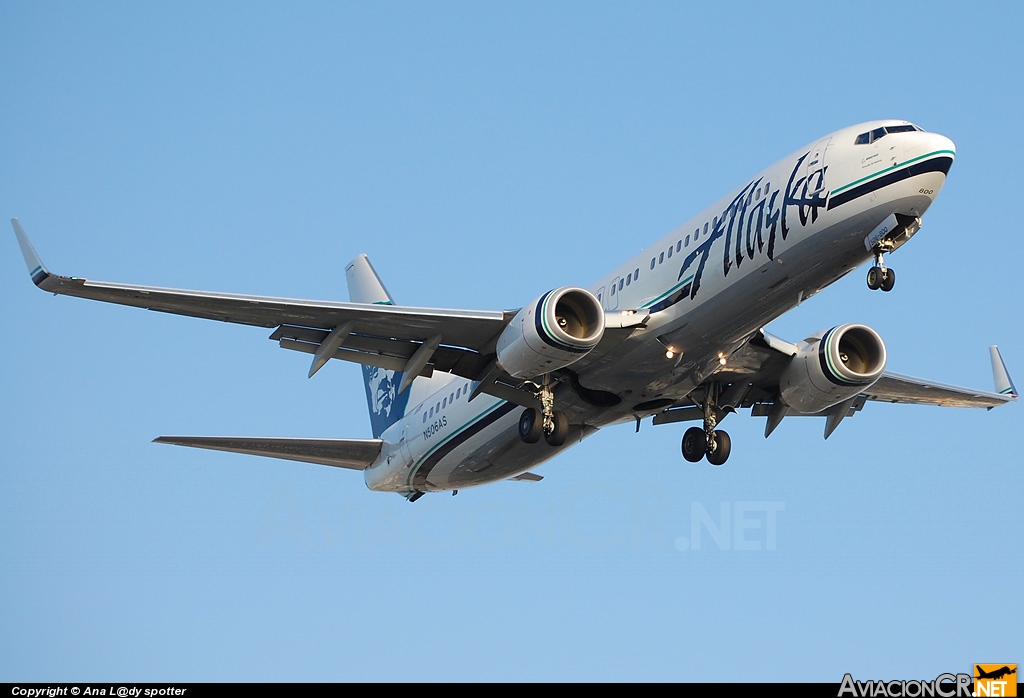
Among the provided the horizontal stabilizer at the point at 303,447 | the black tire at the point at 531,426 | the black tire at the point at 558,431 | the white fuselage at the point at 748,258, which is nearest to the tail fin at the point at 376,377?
the horizontal stabilizer at the point at 303,447

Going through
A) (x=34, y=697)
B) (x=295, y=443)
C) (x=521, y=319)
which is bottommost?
(x=34, y=697)

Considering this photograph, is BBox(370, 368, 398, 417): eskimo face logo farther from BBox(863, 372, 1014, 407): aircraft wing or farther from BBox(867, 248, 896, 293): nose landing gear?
BBox(867, 248, 896, 293): nose landing gear

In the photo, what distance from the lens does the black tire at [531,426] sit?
1299 inches

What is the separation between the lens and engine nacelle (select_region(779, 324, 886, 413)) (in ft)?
109

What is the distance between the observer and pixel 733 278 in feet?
96.2

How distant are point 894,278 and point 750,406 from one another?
8.83m

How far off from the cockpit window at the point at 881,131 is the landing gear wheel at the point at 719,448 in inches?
380

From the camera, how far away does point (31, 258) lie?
28.0 metres

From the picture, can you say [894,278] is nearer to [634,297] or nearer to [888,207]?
[888,207]

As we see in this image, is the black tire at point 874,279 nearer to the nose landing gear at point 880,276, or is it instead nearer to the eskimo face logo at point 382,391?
the nose landing gear at point 880,276

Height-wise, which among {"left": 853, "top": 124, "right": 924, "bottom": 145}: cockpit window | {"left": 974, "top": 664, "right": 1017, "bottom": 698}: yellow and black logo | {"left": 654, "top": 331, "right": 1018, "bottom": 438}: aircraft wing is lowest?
{"left": 974, "top": 664, "right": 1017, "bottom": 698}: yellow and black logo

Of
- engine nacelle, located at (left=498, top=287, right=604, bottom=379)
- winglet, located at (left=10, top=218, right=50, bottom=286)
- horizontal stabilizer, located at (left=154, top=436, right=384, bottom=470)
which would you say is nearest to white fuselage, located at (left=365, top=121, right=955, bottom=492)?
engine nacelle, located at (left=498, top=287, right=604, bottom=379)

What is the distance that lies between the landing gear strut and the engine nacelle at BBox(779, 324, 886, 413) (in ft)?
17.0

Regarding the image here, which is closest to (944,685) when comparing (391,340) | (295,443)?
(391,340)
